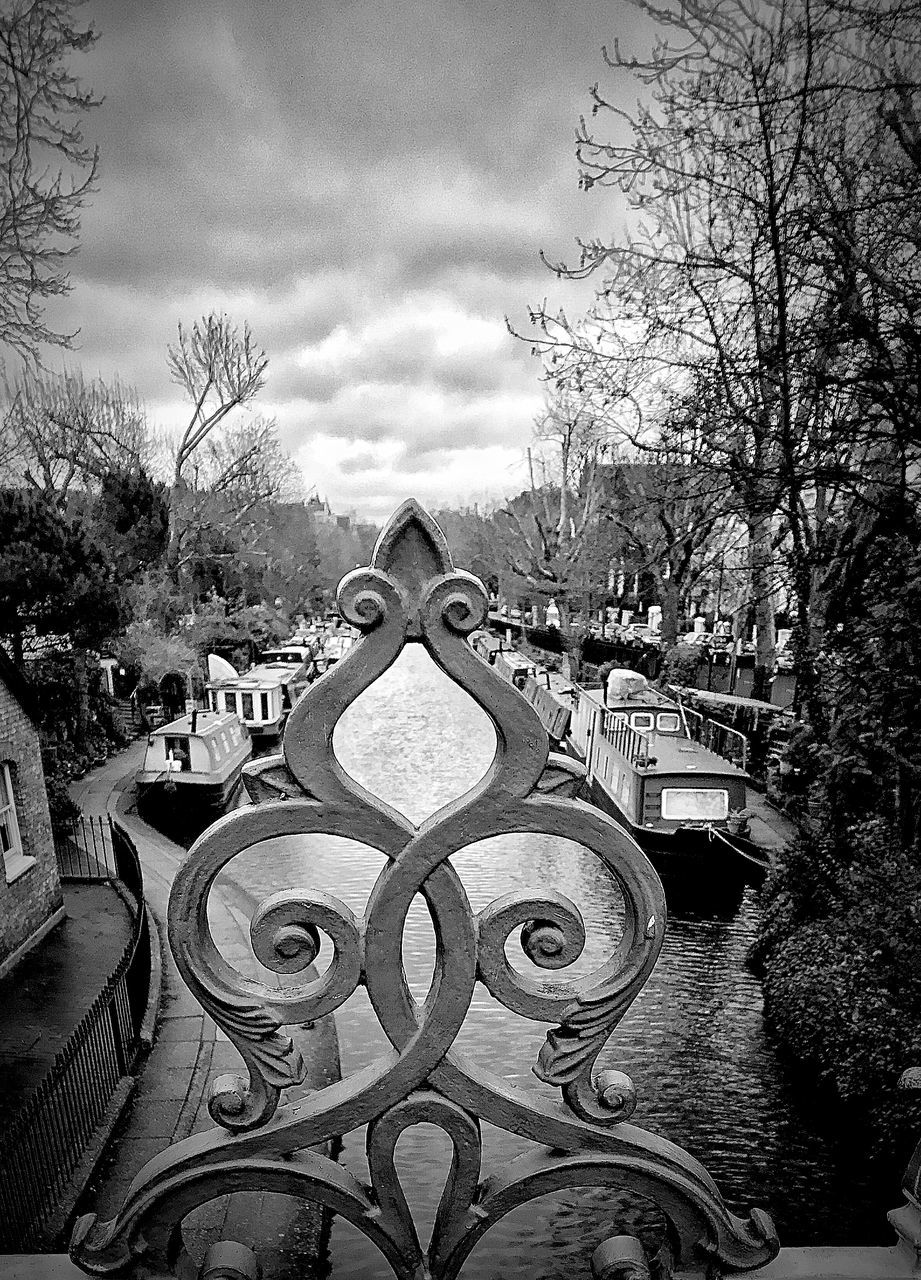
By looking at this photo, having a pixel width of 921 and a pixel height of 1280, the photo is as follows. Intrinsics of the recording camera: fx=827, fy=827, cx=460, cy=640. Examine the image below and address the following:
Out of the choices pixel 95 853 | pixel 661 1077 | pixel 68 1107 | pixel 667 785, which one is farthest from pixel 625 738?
pixel 68 1107

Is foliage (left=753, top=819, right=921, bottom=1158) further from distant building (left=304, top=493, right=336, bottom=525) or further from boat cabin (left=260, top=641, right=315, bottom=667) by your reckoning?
distant building (left=304, top=493, right=336, bottom=525)

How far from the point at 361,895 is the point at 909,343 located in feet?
39.4

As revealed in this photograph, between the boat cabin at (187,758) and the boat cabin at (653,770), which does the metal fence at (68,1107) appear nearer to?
the boat cabin at (653,770)

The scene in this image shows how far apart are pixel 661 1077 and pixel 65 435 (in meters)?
22.9

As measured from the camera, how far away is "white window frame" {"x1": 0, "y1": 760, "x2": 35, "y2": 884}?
1164 cm

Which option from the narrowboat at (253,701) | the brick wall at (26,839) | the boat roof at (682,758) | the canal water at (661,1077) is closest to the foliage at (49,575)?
the brick wall at (26,839)

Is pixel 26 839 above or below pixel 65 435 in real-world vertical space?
below

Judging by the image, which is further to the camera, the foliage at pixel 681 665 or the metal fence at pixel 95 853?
the foliage at pixel 681 665

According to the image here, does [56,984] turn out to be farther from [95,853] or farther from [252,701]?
[252,701]

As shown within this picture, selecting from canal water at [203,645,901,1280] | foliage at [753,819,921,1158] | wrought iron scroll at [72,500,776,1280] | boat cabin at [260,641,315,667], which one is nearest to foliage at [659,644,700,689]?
canal water at [203,645,901,1280]

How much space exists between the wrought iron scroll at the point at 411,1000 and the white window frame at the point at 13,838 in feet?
39.0

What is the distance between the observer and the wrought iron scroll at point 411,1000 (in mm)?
1309

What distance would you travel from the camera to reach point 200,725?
859 inches

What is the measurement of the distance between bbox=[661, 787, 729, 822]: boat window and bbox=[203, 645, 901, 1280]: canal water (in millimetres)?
1555
